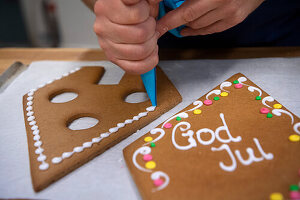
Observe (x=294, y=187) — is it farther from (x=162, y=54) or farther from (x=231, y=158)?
(x=162, y=54)

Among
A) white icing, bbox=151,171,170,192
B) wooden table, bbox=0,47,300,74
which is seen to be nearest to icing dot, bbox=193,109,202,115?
white icing, bbox=151,171,170,192

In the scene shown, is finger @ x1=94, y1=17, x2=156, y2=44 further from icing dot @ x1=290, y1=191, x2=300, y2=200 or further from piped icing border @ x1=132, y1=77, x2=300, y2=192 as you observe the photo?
icing dot @ x1=290, y1=191, x2=300, y2=200

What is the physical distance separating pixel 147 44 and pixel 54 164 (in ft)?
1.21

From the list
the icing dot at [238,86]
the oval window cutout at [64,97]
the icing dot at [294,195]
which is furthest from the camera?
the oval window cutout at [64,97]

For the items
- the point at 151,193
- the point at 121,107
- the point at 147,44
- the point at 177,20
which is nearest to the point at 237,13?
the point at 177,20

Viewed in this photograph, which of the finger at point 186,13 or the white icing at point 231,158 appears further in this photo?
the finger at point 186,13

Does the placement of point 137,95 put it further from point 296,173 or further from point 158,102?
point 296,173

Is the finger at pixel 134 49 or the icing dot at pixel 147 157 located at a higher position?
the finger at pixel 134 49

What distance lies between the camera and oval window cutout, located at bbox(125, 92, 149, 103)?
90cm

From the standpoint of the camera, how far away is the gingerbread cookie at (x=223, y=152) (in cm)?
56

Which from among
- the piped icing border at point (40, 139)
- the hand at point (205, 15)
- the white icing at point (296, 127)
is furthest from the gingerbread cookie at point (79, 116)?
the white icing at point (296, 127)

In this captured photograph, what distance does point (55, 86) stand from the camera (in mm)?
970

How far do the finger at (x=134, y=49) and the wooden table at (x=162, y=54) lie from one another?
387 millimetres

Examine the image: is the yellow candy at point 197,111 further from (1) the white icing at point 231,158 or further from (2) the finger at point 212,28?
(2) the finger at point 212,28
